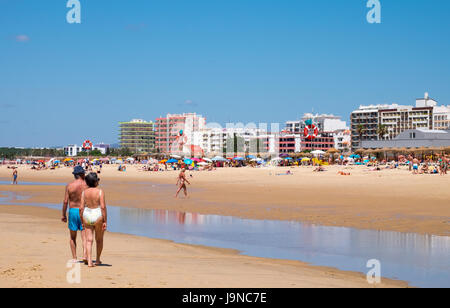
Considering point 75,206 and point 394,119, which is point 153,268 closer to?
point 75,206

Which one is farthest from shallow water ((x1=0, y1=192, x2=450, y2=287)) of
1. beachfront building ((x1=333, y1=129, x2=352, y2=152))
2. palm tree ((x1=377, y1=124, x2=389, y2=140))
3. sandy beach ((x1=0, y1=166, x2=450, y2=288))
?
beachfront building ((x1=333, y1=129, x2=352, y2=152))

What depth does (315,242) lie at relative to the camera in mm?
11539

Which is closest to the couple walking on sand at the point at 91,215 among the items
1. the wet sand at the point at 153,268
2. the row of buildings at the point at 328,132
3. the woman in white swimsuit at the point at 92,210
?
the woman in white swimsuit at the point at 92,210

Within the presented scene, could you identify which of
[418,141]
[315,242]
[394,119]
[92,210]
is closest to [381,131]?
[394,119]

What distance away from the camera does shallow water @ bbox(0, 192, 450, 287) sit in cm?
886

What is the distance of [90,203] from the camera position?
7324 mm

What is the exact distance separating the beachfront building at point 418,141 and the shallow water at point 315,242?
66.6m

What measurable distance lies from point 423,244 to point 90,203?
7.08 m

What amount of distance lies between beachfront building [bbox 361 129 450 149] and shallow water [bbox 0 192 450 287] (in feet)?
218

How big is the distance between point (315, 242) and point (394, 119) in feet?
466

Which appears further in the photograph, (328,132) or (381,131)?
(328,132)

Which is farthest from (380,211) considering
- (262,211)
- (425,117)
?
(425,117)

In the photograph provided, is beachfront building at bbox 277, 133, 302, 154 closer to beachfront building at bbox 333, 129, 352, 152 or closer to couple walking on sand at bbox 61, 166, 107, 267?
beachfront building at bbox 333, 129, 352, 152
